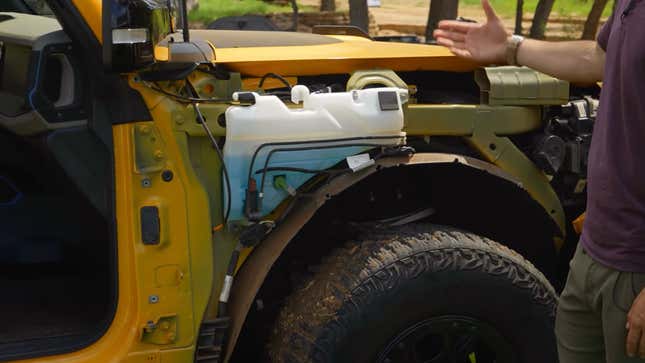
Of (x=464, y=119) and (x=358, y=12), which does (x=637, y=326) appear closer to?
(x=464, y=119)

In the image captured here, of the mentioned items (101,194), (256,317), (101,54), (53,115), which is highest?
(101,54)

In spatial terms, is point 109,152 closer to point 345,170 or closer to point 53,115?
point 53,115

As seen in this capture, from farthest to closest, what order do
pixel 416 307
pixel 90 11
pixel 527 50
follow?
pixel 416 307, pixel 527 50, pixel 90 11

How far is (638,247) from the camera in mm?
2023

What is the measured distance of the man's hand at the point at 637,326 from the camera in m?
1.96

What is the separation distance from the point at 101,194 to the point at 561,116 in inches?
69.5

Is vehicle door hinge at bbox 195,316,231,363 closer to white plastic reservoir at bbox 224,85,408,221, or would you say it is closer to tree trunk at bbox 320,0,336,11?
white plastic reservoir at bbox 224,85,408,221

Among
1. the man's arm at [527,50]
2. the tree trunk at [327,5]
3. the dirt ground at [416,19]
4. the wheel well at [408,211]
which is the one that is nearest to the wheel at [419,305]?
the wheel well at [408,211]

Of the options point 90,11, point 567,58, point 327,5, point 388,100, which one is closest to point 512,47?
point 567,58

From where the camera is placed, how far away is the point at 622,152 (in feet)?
6.64

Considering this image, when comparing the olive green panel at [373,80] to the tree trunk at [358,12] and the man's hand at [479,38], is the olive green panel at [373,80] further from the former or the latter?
the tree trunk at [358,12]

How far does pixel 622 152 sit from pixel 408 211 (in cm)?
119

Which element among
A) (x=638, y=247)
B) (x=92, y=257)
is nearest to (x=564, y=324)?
(x=638, y=247)

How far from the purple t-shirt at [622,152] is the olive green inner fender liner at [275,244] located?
0.79 metres
